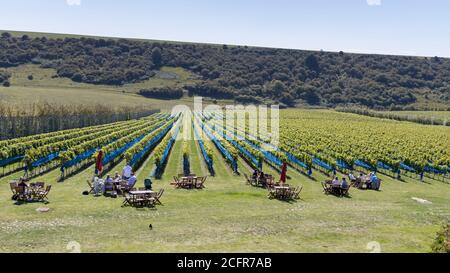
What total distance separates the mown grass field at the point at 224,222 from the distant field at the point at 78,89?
93126mm

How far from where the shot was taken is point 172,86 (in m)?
171

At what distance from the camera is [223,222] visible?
720 inches

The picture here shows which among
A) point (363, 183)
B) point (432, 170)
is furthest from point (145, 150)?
point (432, 170)

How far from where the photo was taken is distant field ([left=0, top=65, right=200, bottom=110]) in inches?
4592

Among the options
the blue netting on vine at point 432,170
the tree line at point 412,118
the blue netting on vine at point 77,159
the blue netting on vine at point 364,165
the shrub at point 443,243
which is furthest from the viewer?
the tree line at point 412,118

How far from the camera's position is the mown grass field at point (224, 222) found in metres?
15.2

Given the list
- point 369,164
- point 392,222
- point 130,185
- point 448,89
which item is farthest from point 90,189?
point 448,89

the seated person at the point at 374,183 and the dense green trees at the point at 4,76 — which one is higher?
the dense green trees at the point at 4,76

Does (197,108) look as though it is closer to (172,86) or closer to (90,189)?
(172,86)

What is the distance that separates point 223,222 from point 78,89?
139829 mm

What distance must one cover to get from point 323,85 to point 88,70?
102477 mm

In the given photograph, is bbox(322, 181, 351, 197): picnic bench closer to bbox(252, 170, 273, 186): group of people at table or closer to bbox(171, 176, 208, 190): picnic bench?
bbox(252, 170, 273, 186): group of people at table

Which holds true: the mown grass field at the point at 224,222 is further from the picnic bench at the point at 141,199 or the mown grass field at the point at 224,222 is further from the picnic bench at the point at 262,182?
the picnic bench at the point at 262,182

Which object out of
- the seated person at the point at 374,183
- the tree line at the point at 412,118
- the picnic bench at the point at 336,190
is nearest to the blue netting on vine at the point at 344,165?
the seated person at the point at 374,183
